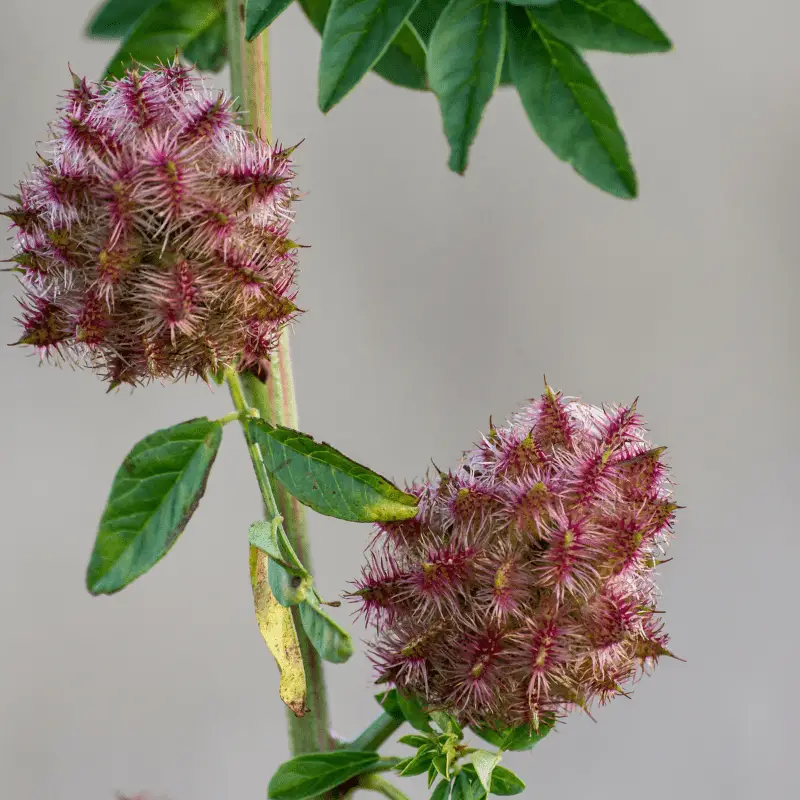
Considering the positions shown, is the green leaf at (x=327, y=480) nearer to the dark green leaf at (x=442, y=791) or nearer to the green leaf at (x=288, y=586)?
the green leaf at (x=288, y=586)

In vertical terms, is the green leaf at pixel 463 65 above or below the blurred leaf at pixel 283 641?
above

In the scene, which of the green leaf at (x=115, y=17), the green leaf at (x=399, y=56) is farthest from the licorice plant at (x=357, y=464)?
the green leaf at (x=115, y=17)

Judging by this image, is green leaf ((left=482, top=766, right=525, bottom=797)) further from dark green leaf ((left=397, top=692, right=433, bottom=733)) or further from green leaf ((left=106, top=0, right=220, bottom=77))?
green leaf ((left=106, top=0, right=220, bottom=77))

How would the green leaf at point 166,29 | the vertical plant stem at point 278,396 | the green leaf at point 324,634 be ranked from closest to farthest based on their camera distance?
the green leaf at point 324,634 → the vertical plant stem at point 278,396 → the green leaf at point 166,29

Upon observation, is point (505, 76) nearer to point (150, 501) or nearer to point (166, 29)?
point (166, 29)

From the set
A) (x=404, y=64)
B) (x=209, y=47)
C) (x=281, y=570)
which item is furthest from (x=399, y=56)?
(x=281, y=570)

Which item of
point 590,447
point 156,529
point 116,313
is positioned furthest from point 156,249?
point 590,447
